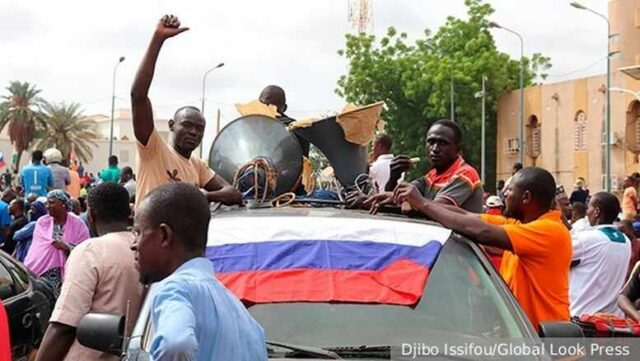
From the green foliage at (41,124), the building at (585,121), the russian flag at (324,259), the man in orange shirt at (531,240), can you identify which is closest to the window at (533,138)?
the building at (585,121)

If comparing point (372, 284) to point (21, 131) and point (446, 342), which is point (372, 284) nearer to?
point (446, 342)

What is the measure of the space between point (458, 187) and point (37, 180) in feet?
34.6

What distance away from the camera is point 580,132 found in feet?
143

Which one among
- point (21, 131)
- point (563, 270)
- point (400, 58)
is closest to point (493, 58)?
point (400, 58)

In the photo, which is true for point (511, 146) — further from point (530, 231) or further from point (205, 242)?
point (205, 242)

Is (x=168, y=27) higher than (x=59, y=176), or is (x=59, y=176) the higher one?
(x=168, y=27)

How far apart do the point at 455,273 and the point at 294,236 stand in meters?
0.72

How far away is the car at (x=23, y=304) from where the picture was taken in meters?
7.00

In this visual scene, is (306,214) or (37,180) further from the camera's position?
(37,180)

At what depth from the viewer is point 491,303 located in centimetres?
417

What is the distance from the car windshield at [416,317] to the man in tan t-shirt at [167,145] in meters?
1.68

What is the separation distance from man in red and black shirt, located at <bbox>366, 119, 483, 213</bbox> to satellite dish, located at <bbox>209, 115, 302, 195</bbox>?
1.19 m

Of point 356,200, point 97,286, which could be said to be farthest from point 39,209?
point 97,286

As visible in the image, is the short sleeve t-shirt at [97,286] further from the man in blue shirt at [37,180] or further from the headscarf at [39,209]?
the man in blue shirt at [37,180]
